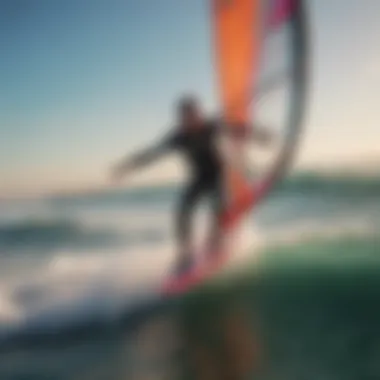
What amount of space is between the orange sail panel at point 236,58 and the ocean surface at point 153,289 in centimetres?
12

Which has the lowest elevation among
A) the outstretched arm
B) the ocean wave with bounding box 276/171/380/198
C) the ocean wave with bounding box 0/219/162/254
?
the ocean wave with bounding box 0/219/162/254

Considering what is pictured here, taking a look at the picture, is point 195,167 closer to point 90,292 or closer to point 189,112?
point 189,112

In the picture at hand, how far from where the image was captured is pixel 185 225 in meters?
1.34

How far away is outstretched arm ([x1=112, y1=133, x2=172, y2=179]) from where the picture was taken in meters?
1.35

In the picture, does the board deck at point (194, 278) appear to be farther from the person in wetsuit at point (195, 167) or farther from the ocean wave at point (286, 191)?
the ocean wave at point (286, 191)

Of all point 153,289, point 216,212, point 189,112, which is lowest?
point 153,289


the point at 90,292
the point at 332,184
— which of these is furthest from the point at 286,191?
the point at 90,292

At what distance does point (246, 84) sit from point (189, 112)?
103 millimetres

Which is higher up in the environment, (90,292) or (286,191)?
(286,191)

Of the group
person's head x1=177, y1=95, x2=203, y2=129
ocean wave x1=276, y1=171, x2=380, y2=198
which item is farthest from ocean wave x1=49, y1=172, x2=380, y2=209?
person's head x1=177, y1=95, x2=203, y2=129

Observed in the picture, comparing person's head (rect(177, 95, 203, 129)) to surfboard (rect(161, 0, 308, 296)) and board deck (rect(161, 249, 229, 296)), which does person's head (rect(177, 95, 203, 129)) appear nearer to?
surfboard (rect(161, 0, 308, 296))

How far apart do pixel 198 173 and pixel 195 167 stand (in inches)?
0.4

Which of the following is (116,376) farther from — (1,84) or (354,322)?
(1,84)

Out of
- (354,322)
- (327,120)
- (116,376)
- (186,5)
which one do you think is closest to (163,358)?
(116,376)
